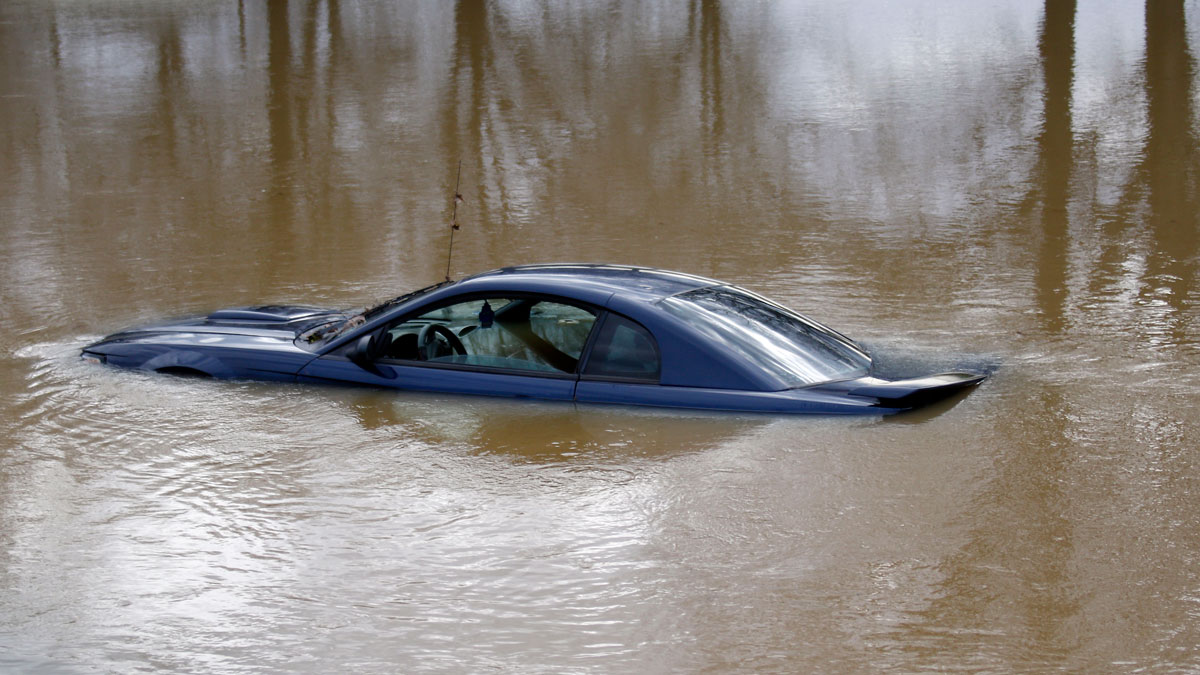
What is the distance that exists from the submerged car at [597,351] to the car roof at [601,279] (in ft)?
0.04

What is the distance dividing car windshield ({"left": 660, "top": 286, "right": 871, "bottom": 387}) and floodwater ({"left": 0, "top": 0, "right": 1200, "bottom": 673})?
1.36 ft

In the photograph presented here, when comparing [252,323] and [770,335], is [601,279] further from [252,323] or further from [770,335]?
[252,323]

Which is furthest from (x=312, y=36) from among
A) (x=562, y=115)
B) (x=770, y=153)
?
(x=770, y=153)

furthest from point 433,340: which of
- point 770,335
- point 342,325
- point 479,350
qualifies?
point 770,335

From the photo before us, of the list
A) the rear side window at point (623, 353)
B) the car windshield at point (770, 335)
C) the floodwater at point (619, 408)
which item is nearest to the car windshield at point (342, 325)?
the floodwater at point (619, 408)

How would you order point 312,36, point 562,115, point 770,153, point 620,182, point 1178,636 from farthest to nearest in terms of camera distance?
point 312,36 < point 562,115 < point 770,153 < point 620,182 < point 1178,636

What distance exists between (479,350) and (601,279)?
779 mm

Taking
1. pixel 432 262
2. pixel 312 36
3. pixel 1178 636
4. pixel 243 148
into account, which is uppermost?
pixel 312 36

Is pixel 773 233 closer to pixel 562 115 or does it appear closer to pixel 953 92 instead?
pixel 562 115

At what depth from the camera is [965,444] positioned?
6730mm

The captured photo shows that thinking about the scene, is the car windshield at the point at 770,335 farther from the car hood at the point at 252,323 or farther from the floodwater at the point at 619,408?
the car hood at the point at 252,323

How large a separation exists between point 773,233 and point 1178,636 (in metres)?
8.61

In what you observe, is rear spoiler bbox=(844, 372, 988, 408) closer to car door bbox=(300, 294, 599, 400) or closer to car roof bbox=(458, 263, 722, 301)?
car roof bbox=(458, 263, 722, 301)

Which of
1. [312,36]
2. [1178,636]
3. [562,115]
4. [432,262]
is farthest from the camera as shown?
[312,36]
